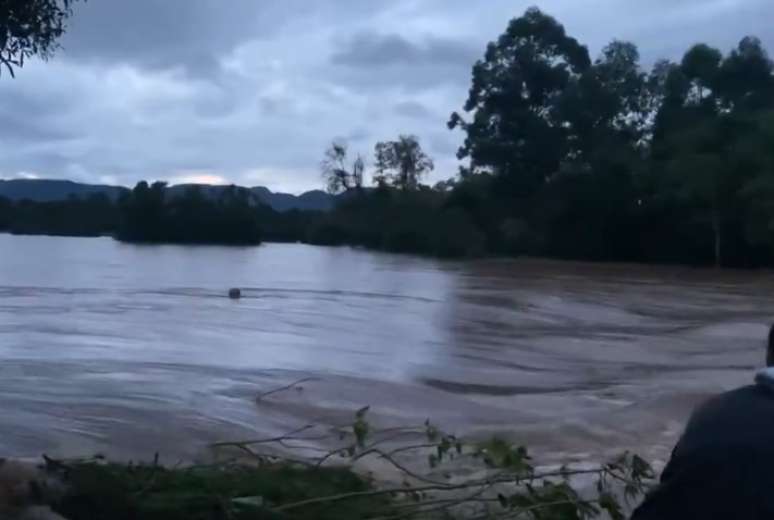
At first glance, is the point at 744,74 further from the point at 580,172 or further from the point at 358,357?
the point at 358,357

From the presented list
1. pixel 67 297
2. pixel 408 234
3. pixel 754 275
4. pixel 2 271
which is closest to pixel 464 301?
pixel 67 297

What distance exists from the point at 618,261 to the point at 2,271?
29.1 metres

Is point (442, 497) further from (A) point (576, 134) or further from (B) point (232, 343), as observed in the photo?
(A) point (576, 134)

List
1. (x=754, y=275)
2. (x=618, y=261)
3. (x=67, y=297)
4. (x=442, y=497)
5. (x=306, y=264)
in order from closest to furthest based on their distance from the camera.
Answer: (x=442, y=497)
(x=67, y=297)
(x=754, y=275)
(x=306, y=264)
(x=618, y=261)

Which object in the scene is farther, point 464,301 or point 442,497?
point 464,301

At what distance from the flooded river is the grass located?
3.57 m

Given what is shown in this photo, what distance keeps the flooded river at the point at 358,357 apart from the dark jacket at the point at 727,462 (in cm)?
688

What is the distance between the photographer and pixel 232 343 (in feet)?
64.4

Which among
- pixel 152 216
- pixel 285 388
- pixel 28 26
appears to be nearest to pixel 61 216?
pixel 152 216

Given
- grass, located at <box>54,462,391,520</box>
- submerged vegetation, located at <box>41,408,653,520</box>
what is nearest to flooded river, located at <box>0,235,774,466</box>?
submerged vegetation, located at <box>41,408,653,520</box>

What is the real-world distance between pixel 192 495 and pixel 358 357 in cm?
1312

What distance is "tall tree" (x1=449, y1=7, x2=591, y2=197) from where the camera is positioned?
63.2 meters

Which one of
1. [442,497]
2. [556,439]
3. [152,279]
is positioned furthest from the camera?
[152,279]

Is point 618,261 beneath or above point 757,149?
beneath
